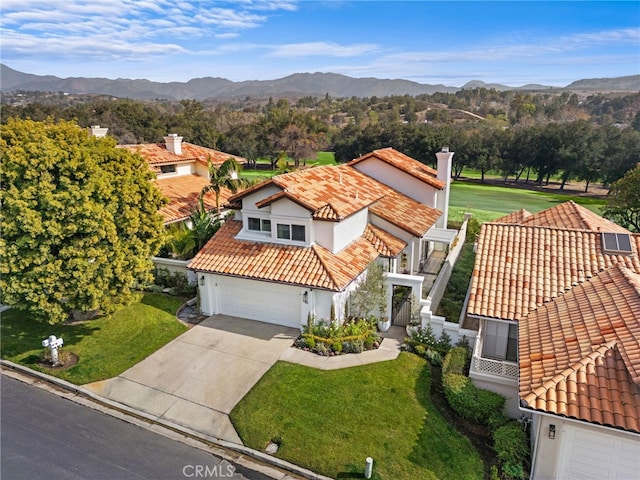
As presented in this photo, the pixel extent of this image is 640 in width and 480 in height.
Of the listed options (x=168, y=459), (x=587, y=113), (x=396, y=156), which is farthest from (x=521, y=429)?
(x=587, y=113)

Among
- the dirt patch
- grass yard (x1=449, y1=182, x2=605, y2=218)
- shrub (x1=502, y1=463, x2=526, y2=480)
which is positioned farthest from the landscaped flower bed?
grass yard (x1=449, y1=182, x2=605, y2=218)

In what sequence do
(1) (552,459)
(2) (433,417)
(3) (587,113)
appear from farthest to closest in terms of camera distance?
(3) (587,113)
(2) (433,417)
(1) (552,459)

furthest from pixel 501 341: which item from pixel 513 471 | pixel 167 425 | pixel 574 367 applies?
pixel 167 425

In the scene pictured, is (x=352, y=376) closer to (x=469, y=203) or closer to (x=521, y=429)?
(x=521, y=429)

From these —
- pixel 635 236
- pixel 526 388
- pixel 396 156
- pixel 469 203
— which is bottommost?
pixel 469 203

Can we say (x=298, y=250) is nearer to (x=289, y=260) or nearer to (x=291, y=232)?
(x=289, y=260)

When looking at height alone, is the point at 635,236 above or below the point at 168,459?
above

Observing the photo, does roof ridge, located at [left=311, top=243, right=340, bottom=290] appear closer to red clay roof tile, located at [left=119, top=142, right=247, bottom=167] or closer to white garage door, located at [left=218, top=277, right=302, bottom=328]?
white garage door, located at [left=218, top=277, right=302, bottom=328]
